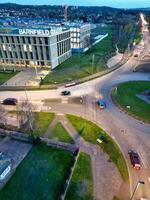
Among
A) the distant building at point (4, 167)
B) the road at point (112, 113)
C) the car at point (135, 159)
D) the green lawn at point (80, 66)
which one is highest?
the distant building at point (4, 167)

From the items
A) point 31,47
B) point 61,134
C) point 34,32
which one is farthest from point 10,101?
point 34,32

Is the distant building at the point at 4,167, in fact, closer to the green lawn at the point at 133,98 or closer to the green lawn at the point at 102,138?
the green lawn at the point at 102,138

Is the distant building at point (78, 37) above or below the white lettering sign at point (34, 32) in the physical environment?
below

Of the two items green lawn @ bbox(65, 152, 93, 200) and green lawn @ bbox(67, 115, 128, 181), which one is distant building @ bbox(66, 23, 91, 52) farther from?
green lawn @ bbox(65, 152, 93, 200)

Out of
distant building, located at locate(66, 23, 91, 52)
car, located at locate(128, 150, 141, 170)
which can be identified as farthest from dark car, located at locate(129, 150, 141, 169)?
distant building, located at locate(66, 23, 91, 52)

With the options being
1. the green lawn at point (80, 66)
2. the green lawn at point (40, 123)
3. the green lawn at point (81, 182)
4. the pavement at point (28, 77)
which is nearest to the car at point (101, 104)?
the green lawn at point (40, 123)

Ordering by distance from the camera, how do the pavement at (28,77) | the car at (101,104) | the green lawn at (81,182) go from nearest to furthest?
the green lawn at (81,182), the car at (101,104), the pavement at (28,77)
